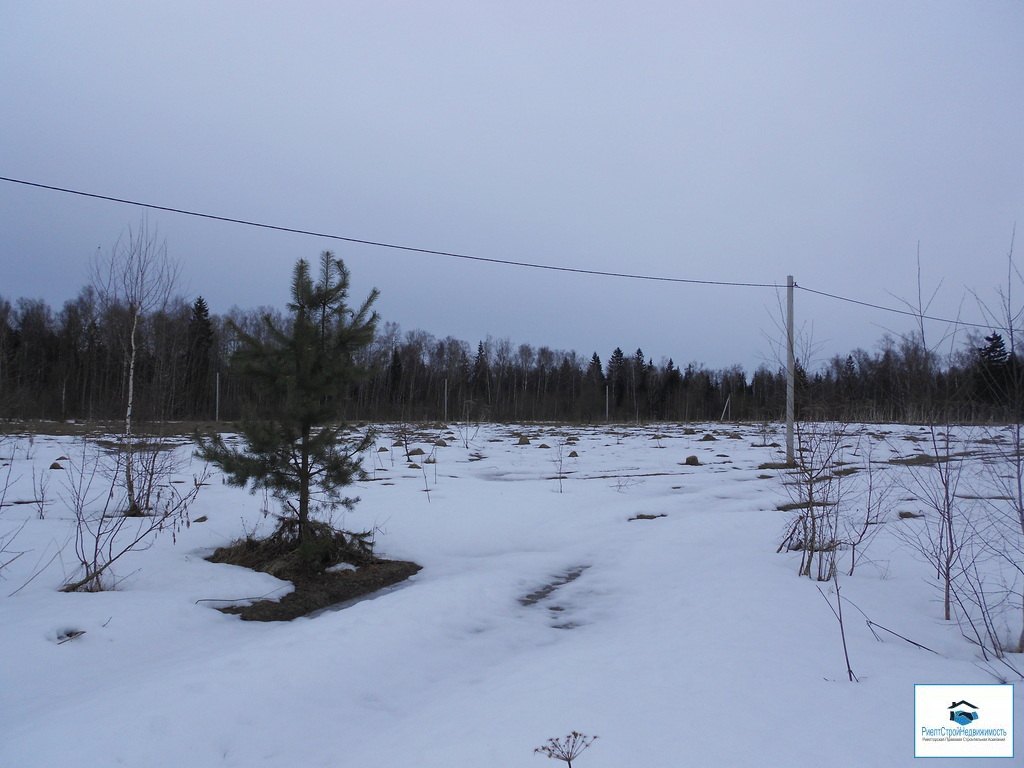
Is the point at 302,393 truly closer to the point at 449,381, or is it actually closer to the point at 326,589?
the point at 326,589

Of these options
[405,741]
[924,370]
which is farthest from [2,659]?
[924,370]

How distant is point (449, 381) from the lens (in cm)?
6638

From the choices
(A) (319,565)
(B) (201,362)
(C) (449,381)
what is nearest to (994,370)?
(A) (319,565)

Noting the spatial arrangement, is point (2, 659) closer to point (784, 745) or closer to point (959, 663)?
point (784, 745)

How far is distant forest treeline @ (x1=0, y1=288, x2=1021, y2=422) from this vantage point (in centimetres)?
555

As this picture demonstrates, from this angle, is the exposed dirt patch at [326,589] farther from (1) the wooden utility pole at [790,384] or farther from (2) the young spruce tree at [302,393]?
(1) the wooden utility pole at [790,384]

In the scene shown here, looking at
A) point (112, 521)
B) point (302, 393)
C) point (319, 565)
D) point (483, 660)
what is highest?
point (302, 393)

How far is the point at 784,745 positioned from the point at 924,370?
383 cm

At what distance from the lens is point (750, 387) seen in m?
76.6

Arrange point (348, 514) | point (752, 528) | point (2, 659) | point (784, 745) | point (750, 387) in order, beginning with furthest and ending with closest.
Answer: point (750, 387)
point (348, 514)
point (752, 528)
point (2, 659)
point (784, 745)

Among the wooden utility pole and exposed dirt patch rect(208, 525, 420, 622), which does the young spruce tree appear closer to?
exposed dirt patch rect(208, 525, 420, 622)

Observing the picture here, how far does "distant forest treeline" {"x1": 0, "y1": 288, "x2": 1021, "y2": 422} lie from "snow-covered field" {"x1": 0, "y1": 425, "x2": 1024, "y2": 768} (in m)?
2.21

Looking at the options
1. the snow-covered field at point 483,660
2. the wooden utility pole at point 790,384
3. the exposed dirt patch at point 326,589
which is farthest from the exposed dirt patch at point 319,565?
the wooden utility pole at point 790,384

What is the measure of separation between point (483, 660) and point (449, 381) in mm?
61821
